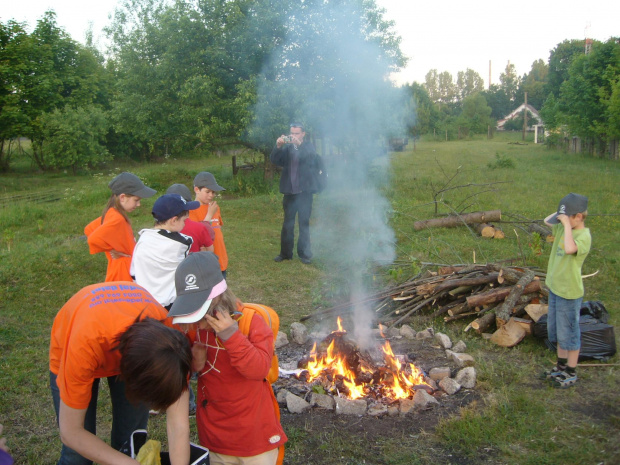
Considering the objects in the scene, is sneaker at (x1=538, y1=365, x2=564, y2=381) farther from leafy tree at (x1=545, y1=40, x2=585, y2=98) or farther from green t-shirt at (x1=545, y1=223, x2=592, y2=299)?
leafy tree at (x1=545, y1=40, x2=585, y2=98)

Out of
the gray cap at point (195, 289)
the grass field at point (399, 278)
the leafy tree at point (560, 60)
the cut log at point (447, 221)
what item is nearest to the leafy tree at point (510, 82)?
the leafy tree at point (560, 60)

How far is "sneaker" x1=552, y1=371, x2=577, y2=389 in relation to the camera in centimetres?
421

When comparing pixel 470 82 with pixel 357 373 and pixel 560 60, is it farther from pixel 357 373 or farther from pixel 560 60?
pixel 357 373

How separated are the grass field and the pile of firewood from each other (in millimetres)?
284

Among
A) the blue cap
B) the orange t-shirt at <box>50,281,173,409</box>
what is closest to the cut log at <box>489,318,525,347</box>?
the blue cap

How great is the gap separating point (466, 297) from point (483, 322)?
1.51ft

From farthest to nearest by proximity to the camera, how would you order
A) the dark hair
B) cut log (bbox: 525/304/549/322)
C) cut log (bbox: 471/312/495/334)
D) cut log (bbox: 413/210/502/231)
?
cut log (bbox: 413/210/502/231), cut log (bbox: 471/312/495/334), cut log (bbox: 525/304/549/322), the dark hair

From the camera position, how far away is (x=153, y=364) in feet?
5.79

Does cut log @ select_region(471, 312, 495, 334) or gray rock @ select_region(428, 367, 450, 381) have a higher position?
cut log @ select_region(471, 312, 495, 334)

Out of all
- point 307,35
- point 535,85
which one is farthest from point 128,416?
point 535,85

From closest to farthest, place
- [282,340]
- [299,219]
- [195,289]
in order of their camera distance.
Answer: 1. [195,289]
2. [282,340]
3. [299,219]

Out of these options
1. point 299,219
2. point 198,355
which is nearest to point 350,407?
point 198,355

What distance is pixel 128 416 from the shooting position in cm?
254

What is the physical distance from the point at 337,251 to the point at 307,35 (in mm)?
4533
